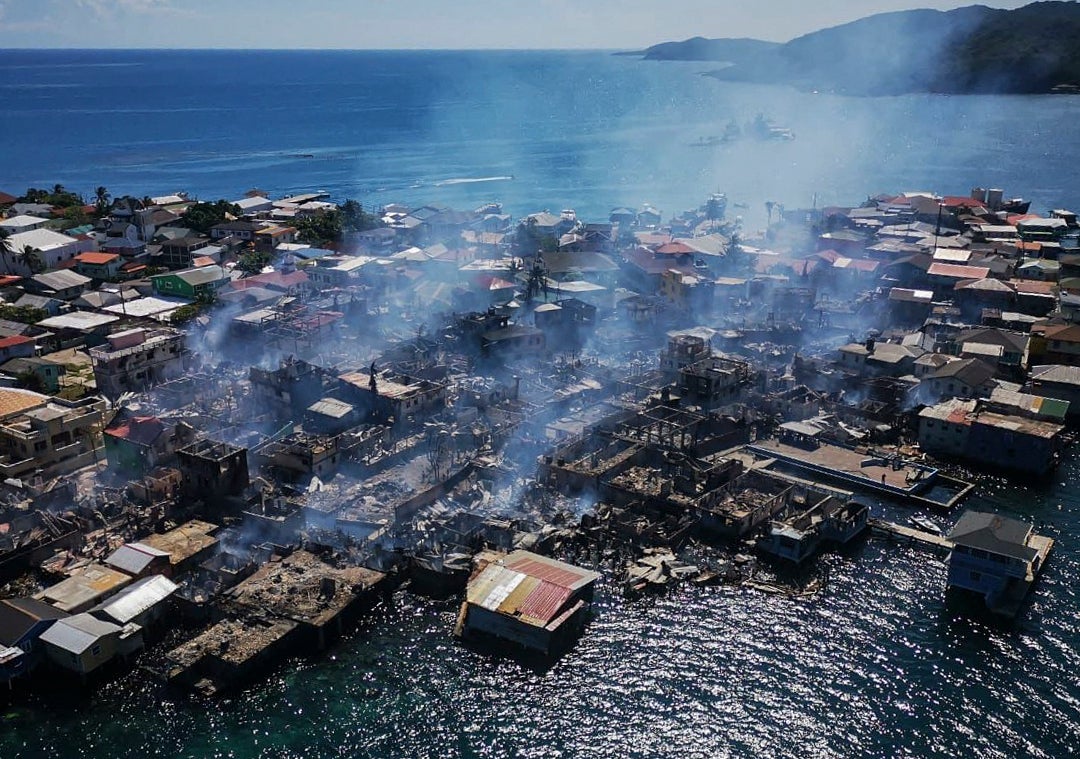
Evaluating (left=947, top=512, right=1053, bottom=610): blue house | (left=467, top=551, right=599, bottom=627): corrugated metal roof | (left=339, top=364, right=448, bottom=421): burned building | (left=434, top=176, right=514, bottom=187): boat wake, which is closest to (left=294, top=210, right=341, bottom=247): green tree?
(left=339, top=364, right=448, bottom=421): burned building

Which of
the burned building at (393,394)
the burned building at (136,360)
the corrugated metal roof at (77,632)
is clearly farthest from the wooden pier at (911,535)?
the burned building at (136,360)

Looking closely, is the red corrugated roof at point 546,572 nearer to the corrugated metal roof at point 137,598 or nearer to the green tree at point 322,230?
the corrugated metal roof at point 137,598

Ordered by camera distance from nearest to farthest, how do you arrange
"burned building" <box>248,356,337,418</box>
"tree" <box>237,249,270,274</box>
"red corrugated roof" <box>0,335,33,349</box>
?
1. "burned building" <box>248,356,337,418</box>
2. "red corrugated roof" <box>0,335,33,349</box>
3. "tree" <box>237,249,270,274</box>

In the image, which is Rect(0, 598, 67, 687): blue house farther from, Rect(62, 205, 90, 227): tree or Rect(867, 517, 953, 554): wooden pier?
Rect(62, 205, 90, 227): tree

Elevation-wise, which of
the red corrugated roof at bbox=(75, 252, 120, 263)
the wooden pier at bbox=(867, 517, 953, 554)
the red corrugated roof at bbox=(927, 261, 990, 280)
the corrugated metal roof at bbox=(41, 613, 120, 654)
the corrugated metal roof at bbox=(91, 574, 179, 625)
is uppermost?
the red corrugated roof at bbox=(75, 252, 120, 263)

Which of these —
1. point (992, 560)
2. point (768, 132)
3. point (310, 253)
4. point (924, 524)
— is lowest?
point (924, 524)

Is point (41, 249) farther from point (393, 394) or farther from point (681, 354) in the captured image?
point (681, 354)

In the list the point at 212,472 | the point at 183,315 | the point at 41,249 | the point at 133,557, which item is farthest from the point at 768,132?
the point at 133,557
